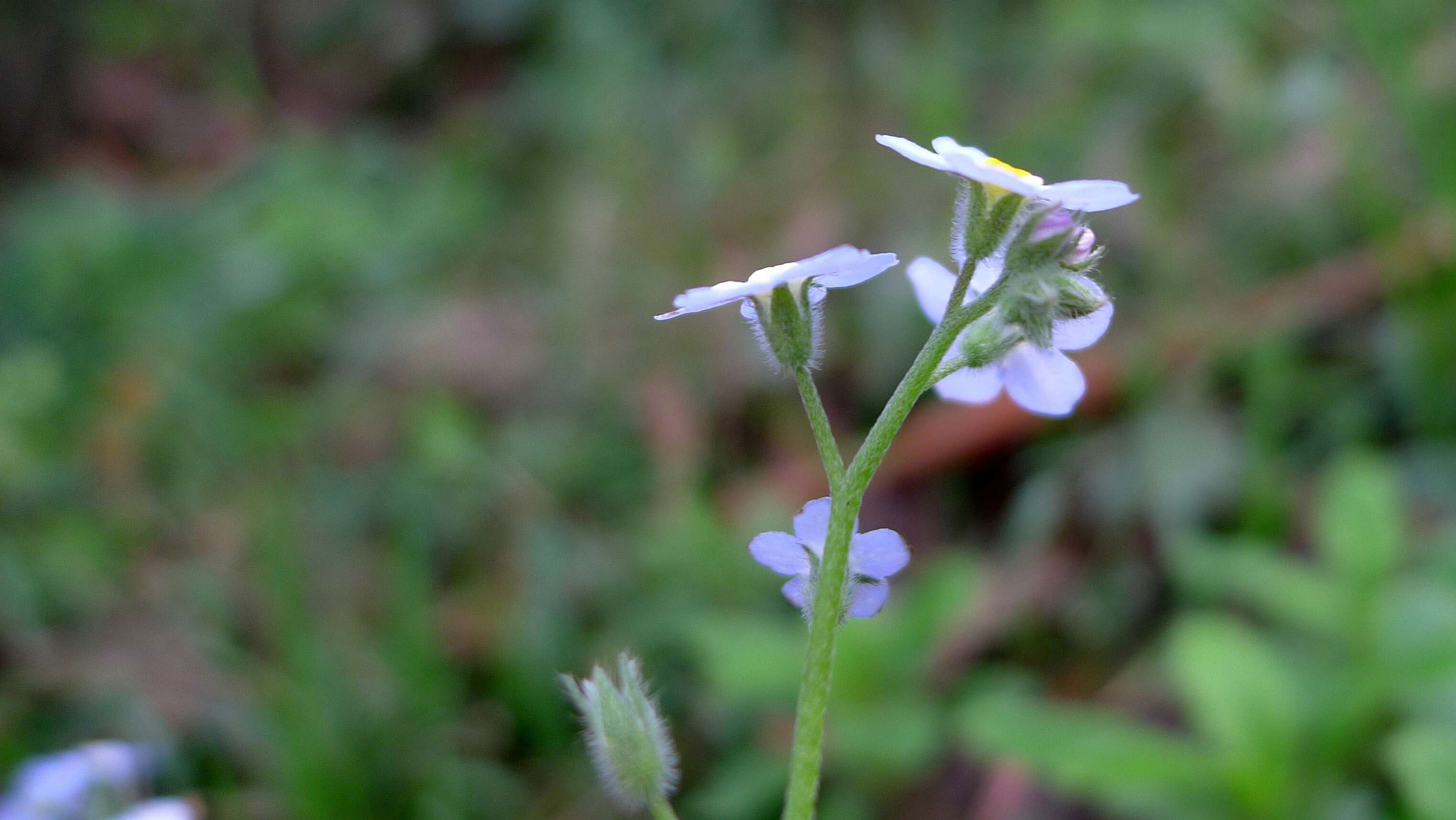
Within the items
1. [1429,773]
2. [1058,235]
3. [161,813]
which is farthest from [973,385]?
[1429,773]

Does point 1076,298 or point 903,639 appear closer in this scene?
point 1076,298

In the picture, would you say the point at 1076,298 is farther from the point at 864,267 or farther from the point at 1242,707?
the point at 1242,707

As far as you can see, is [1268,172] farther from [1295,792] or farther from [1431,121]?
[1295,792]

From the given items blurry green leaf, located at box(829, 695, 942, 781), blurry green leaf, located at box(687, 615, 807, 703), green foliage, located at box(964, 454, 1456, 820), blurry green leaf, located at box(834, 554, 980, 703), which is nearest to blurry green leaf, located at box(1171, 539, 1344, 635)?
green foliage, located at box(964, 454, 1456, 820)

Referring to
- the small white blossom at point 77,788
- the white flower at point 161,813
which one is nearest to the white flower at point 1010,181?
→ the white flower at point 161,813

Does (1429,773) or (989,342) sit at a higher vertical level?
(989,342)

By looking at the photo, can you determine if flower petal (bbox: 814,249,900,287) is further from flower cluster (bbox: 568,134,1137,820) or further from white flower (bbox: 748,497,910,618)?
white flower (bbox: 748,497,910,618)

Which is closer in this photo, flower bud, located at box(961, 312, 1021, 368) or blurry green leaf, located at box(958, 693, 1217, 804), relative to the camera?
flower bud, located at box(961, 312, 1021, 368)
